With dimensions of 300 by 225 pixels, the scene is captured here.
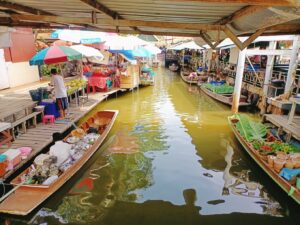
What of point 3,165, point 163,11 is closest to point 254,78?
point 163,11

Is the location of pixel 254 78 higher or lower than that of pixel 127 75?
higher

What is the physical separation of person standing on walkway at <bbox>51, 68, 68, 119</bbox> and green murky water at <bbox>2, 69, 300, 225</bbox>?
229cm

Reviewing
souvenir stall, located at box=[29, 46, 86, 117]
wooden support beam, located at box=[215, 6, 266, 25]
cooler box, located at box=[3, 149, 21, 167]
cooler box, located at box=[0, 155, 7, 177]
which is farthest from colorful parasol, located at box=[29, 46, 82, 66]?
wooden support beam, located at box=[215, 6, 266, 25]

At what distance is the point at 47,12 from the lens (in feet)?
20.6

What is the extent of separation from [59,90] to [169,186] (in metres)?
5.71

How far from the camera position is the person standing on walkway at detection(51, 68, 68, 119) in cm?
917

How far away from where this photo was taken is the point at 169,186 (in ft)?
21.4

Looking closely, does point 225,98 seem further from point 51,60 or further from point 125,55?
point 51,60

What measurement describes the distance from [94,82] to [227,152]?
9.74 m

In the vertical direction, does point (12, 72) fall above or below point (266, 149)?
above

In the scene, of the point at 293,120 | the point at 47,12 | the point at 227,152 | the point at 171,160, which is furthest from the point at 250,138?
the point at 47,12

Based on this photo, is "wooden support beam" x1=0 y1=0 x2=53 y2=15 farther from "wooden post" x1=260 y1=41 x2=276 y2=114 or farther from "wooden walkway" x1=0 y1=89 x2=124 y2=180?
"wooden post" x1=260 y1=41 x2=276 y2=114

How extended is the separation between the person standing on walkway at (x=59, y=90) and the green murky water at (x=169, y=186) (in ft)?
7.51

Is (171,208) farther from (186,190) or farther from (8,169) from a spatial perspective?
(8,169)
